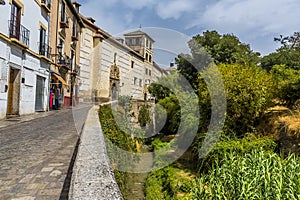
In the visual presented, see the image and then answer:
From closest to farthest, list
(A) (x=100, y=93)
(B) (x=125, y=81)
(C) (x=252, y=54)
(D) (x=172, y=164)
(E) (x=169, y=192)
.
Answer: (E) (x=169, y=192)
(D) (x=172, y=164)
(C) (x=252, y=54)
(A) (x=100, y=93)
(B) (x=125, y=81)

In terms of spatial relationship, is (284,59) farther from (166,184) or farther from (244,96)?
(166,184)

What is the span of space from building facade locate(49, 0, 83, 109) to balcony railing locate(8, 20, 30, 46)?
14.5 feet

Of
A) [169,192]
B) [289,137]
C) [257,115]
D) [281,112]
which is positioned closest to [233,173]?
[169,192]

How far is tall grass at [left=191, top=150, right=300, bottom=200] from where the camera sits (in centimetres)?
324

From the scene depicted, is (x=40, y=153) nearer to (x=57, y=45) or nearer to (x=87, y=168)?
(x=87, y=168)

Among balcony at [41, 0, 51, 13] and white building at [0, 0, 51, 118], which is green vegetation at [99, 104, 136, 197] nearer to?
white building at [0, 0, 51, 118]

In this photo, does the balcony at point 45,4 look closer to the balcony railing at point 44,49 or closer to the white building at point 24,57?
the white building at point 24,57

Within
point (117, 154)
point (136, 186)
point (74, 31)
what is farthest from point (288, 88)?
point (74, 31)

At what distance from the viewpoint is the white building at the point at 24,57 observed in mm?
11469

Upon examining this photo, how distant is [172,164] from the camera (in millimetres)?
9594

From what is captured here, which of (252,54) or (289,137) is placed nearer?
(289,137)

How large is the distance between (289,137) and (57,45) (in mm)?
16744

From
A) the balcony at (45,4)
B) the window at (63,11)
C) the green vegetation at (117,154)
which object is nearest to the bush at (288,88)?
the green vegetation at (117,154)

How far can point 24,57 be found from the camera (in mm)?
13570
